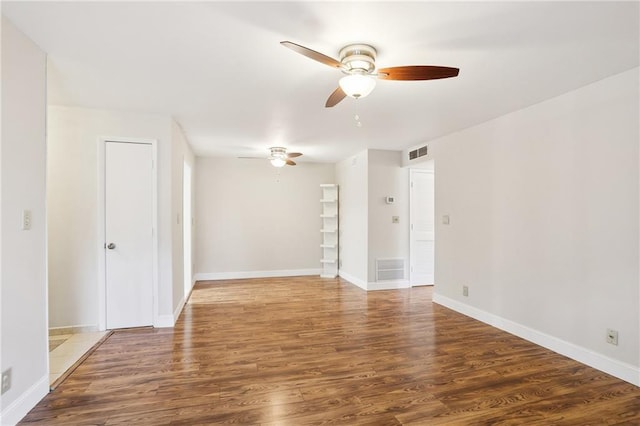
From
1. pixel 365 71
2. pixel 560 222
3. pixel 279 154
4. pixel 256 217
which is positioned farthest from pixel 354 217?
pixel 365 71

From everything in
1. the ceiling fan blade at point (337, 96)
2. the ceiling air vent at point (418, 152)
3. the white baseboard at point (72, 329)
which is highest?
the ceiling air vent at point (418, 152)

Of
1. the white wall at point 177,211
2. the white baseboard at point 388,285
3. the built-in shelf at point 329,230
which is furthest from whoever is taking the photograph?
the built-in shelf at point 329,230

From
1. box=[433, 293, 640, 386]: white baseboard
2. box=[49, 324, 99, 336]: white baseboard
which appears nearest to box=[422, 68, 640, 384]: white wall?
box=[433, 293, 640, 386]: white baseboard

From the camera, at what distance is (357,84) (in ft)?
7.07

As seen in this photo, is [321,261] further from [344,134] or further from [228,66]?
[228,66]

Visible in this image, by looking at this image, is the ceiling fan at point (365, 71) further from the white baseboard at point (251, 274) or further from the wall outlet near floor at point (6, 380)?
the white baseboard at point (251, 274)

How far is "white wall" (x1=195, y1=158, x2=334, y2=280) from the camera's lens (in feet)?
21.1

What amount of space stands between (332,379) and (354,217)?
3.85m

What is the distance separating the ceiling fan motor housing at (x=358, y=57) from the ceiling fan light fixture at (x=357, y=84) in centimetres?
6

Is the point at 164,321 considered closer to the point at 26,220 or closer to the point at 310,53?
the point at 26,220

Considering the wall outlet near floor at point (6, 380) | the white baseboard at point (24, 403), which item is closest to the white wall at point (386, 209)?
the white baseboard at point (24, 403)

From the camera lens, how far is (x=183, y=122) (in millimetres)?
3900

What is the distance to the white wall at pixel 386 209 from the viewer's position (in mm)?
5543

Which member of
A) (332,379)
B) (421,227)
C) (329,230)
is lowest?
(332,379)
